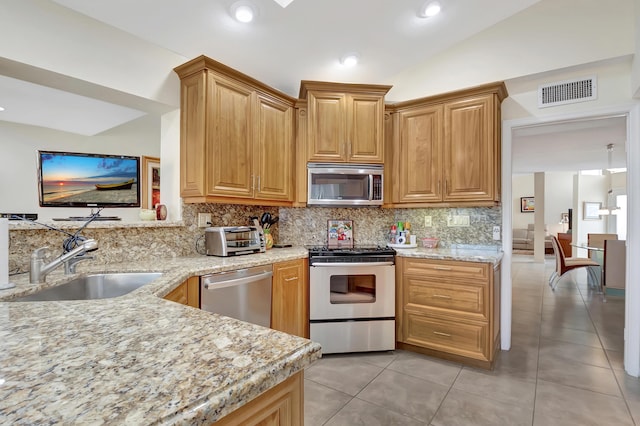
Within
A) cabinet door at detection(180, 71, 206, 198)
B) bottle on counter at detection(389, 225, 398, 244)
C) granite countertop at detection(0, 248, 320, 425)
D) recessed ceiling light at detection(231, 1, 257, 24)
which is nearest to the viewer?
granite countertop at detection(0, 248, 320, 425)

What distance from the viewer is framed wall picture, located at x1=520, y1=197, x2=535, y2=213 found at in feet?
36.9

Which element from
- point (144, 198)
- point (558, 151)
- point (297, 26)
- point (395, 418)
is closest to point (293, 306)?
point (395, 418)

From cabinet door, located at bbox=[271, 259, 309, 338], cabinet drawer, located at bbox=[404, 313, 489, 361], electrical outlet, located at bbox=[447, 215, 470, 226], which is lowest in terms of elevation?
cabinet drawer, located at bbox=[404, 313, 489, 361]

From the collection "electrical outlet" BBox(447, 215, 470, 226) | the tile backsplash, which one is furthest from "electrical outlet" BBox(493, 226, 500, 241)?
"electrical outlet" BBox(447, 215, 470, 226)

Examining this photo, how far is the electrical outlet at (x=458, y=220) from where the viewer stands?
9.95ft

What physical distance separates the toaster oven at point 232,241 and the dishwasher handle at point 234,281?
35cm

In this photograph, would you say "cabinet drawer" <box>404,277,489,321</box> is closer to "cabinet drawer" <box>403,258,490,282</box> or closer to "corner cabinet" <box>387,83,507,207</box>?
"cabinet drawer" <box>403,258,490,282</box>

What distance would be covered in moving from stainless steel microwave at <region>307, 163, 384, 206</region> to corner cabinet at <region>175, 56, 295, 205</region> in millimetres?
334

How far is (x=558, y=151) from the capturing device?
5.44 m

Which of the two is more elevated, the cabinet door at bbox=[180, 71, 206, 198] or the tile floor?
the cabinet door at bbox=[180, 71, 206, 198]

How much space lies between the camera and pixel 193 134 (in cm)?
233

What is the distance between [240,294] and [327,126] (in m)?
1.68

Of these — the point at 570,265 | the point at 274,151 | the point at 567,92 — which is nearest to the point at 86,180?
Result: the point at 274,151

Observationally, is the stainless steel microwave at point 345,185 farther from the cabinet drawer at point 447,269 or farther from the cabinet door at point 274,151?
the cabinet drawer at point 447,269
